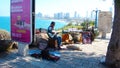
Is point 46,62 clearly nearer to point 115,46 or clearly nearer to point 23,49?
point 23,49

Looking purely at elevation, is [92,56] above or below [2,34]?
below

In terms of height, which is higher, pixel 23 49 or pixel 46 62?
pixel 23 49

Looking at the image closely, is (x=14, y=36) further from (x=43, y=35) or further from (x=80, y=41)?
(x=80, y=41)

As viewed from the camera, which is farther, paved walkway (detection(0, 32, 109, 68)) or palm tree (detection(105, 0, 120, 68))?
palm tree (detection(105, 0, 120, 68))

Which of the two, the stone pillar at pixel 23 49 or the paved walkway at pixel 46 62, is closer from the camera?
the paved walkway at pixel 46 62

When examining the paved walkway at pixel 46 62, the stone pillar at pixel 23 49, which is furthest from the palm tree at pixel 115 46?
the stone pillar at pixel 23 49

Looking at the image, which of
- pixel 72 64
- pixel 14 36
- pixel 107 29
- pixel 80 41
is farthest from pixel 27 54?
pixel 107 29

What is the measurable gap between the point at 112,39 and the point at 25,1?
296cm

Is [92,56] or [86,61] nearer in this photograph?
[86,61]

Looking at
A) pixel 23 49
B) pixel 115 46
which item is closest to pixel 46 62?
pixel 23 49

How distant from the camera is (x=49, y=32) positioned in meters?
12.4

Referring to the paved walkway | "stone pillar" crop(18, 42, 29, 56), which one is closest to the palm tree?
the paved walkway

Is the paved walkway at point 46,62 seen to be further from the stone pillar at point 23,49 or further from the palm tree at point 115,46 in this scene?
the palm tree at point 115,46

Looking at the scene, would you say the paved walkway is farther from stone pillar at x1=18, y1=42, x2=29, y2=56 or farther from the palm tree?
the palm tree
